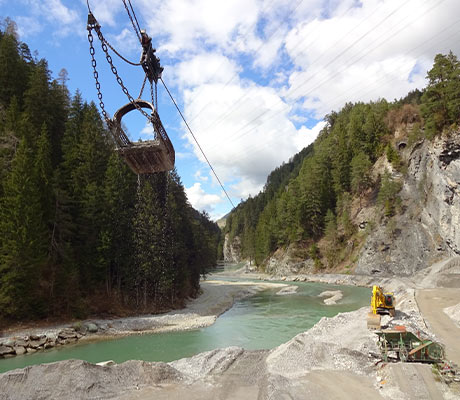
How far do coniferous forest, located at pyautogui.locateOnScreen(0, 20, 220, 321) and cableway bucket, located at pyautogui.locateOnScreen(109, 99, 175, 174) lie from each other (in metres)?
16.5

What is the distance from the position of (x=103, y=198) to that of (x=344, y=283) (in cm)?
4026

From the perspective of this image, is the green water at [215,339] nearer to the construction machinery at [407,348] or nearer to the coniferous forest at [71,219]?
the coniferous forest at [71,219]

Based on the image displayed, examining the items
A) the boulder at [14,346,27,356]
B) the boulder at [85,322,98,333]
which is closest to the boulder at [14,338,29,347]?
the boulder at [14,346,27,356]

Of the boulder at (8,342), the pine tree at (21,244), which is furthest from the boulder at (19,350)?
the pine tree at (21,244)

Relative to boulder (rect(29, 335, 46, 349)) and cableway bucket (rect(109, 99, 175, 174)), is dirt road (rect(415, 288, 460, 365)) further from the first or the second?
boulder (rect(29, 335, 46, 349))

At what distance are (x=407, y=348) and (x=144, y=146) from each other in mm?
12263

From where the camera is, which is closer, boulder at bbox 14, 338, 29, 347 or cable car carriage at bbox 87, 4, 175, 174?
cable car carriage at bbox 87, 4, 175, 174

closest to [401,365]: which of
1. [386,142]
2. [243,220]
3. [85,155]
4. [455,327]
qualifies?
[455,327]

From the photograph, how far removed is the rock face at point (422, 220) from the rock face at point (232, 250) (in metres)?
89.2

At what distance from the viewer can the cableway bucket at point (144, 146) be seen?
35.3 feet

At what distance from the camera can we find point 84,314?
1021 inches

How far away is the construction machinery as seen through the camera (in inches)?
Result: 456

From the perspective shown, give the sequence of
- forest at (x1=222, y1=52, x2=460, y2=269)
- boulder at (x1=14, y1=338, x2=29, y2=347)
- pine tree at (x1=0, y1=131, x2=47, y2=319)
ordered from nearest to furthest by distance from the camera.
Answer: boulder at (x1=14, y1=338, x2=29, y2=347), pine tree at (x1=0, y1=131, x2=47, y2=319), forest at (x1=222, y1=52, x2=460, y2=269)

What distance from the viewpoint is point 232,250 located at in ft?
477
